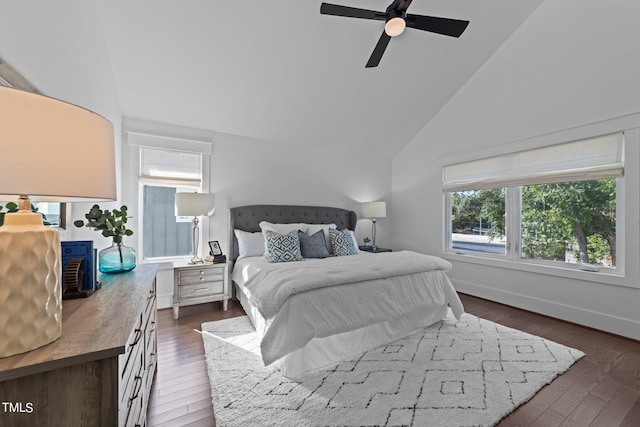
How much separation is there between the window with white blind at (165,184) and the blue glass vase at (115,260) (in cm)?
196

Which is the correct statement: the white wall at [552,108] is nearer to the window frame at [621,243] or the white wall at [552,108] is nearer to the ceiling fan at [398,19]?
the window frame at [621,243]

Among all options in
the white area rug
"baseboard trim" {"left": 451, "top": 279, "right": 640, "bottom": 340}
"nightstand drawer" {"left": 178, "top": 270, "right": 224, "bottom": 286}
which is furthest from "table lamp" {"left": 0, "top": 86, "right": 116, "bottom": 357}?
"baseboard trim" {"left": 451, "top": 279, "right": 640, "bottom": 340}

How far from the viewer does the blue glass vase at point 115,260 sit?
1673mm

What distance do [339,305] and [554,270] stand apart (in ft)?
9.37

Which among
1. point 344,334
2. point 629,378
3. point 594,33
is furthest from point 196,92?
point 629,378

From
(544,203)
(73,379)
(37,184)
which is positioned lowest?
(73,379)

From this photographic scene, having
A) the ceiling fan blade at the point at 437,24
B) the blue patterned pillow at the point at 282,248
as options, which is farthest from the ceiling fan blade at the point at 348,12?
the blue patterned pillow at the point at 282,248

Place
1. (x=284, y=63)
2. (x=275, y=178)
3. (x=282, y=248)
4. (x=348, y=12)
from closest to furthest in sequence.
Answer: (x=348, y=12), (x=284, y=63), (x=282, y=248), (x=275, y=178)

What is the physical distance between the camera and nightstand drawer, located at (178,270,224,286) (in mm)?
3172

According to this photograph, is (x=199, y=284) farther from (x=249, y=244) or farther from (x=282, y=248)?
(x=282, y=248)

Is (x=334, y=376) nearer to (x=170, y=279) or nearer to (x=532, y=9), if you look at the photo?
(x=170, y=279)

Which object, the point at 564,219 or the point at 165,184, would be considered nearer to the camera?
the point at 564,219

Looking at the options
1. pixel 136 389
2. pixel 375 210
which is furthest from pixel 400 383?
pixel 375 210

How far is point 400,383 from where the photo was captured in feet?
6.26
